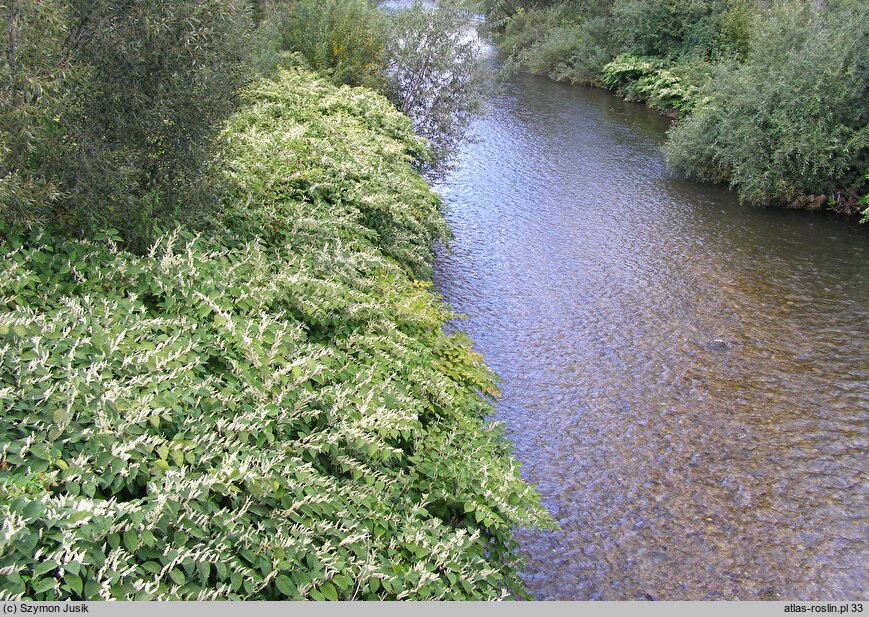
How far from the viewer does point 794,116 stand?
13.9 metres

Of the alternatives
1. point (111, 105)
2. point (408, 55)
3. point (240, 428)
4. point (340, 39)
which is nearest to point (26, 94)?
point (111, 105)

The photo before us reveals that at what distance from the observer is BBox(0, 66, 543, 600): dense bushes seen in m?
2.52

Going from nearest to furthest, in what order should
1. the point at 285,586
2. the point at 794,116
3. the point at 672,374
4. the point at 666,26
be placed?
the point at 285,586 < the point at 672,374 < the point at 794,116 < the point at 666,26

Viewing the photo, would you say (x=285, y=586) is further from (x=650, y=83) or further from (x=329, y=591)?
(x=650, y=83)

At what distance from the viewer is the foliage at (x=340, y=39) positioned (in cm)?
1305

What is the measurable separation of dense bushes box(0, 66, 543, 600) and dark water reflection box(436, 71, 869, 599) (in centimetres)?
168

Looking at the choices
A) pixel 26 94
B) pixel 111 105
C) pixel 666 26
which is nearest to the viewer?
pixel 26 94

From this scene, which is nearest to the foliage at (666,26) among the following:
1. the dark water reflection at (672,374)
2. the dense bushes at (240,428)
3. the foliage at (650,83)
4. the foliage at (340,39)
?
the foliage at (650,83)

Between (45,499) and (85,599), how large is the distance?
1.18 feet

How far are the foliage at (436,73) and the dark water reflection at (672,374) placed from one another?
1.49 m

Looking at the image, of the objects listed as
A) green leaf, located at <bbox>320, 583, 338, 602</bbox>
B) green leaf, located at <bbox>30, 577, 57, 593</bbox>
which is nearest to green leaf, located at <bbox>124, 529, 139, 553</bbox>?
green leaf, located at <bbox>30, 577, 57, 593</bbox>

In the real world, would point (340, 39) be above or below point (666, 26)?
below

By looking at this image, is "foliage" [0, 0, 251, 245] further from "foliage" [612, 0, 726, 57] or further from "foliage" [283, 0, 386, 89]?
"foliage" [612, 0, 726, 57]

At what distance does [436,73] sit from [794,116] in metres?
6.98
